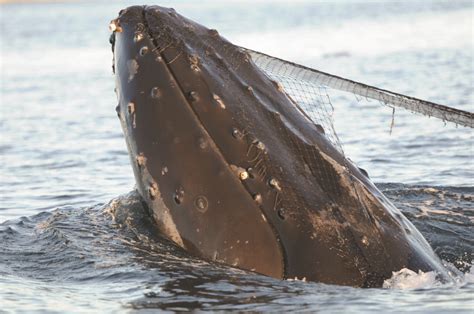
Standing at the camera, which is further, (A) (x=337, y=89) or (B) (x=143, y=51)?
(A) (x=337, y=89)

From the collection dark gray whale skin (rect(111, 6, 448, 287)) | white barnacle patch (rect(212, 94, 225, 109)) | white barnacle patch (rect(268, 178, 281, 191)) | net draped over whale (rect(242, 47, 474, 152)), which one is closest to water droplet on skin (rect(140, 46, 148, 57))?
dark gray whale skin (rect(111, 6, 448, 287))

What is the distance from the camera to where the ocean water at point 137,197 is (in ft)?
19.7

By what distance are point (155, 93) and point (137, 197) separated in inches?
28.5

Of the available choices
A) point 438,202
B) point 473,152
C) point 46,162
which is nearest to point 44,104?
point 46,162

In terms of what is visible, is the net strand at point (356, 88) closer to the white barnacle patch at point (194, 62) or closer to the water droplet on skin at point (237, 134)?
the white barnacle patch at point (194, 62)

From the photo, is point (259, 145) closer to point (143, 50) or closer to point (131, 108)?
point (131, 108)

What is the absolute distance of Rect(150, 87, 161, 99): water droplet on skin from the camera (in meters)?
5.93

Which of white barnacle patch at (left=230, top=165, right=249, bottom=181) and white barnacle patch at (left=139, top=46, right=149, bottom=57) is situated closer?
white barnacle patch at (left=230, top=165, right=249, bottom=181)

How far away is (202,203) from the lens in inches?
226

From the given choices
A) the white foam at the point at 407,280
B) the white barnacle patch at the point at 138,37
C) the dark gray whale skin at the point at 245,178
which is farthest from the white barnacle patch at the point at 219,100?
the white foam at the point at 407,280

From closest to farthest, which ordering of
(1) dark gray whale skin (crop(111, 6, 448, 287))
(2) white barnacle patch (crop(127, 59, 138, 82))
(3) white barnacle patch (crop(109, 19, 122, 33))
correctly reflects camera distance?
(1) dark gray whale skin (crop(111, 6, 448, 287)) < (2) white barnacle patch (crop(127, 59, 138, 82)) < (3) white barnacle patch (crop(109, 19, 122, 33))

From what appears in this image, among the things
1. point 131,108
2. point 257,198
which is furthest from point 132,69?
point 257,198

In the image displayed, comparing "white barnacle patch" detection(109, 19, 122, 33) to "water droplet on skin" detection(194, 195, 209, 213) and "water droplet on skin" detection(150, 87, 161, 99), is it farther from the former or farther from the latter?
"water droplet on skin" detection(194, 195, 209, 213)

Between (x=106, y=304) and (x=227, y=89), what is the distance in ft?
4.70
